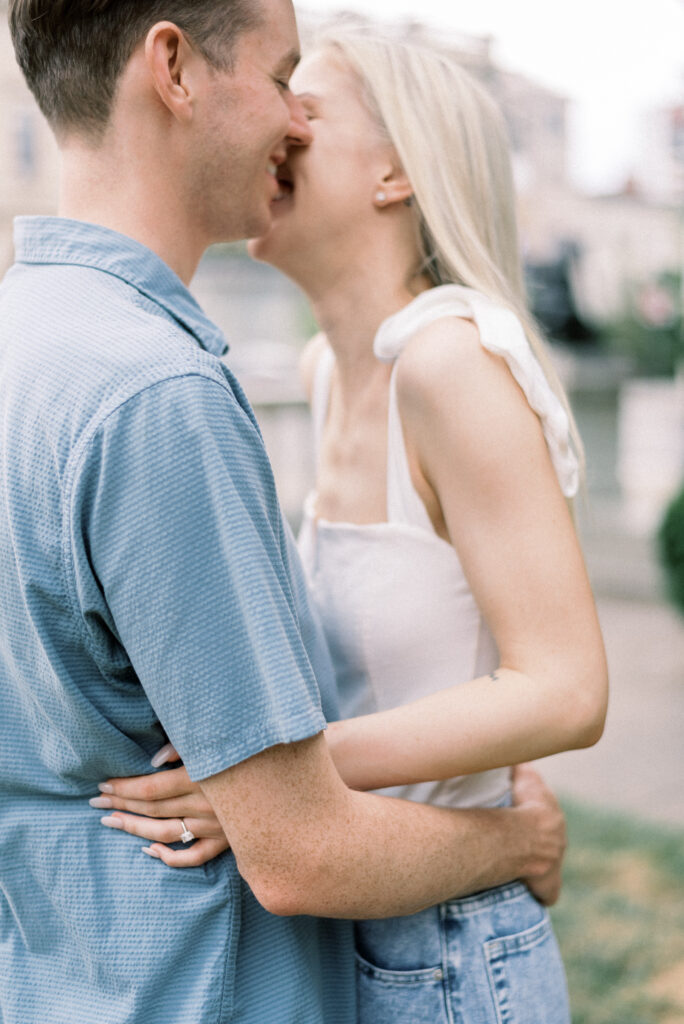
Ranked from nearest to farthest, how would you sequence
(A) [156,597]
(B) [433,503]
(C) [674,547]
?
(A) [156,597]
(B) [433,503]
(C) [674,547]

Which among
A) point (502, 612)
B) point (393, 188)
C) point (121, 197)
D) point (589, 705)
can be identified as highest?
point (121, 197)

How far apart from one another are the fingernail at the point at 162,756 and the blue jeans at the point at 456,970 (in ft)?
1.78

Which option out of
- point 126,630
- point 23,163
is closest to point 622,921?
point 126,630

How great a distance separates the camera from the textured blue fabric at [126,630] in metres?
1.05

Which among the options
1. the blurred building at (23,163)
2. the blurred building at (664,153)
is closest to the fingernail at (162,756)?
the blurred building at (664,153)

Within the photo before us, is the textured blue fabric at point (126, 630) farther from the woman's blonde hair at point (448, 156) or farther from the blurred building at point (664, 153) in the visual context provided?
the blurred building at point (664, 153)

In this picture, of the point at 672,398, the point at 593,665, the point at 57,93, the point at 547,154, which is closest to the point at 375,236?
the point at 57,93

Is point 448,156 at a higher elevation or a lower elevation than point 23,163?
higher

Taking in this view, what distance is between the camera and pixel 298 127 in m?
1.67

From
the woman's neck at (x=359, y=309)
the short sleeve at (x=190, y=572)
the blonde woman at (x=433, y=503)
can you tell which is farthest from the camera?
the woman's neck at (x=359, y=309)

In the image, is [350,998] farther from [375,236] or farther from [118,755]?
[375,236]

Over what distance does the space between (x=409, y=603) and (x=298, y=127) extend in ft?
2.49

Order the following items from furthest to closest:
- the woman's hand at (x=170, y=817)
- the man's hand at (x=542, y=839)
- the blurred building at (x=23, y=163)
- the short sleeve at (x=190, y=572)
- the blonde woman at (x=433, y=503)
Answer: the blurred building at (x=23, y=163) < the man's hand at (x=542, y=839) < the blonde woman at (x=433, y=503) < the woman's hand at (x=170, y=817) < the short sleeve at (x=190, y=572)

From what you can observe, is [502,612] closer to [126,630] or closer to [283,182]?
[126,630]
